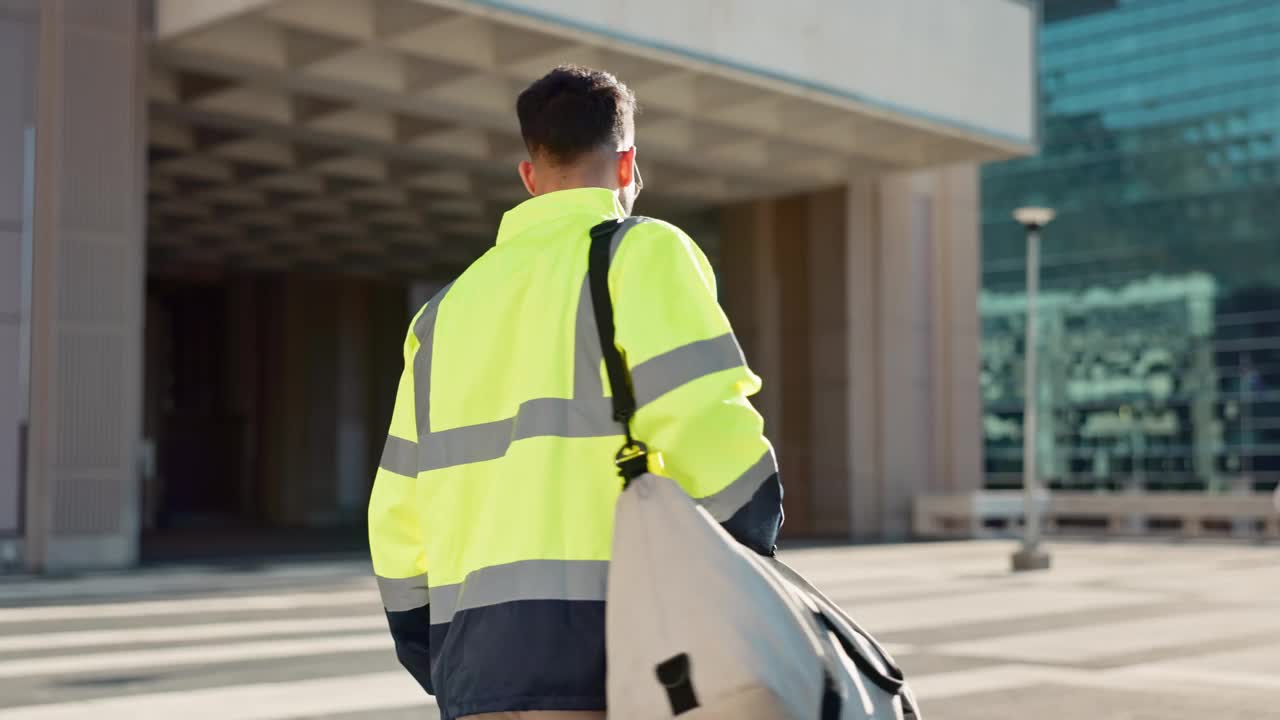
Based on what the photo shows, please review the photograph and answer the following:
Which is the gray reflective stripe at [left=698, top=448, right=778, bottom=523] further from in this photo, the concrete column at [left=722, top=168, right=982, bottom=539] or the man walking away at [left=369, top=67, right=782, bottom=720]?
the concrete column at [left=722, top=168, right=982, bottom=539]

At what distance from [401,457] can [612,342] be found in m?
0.59

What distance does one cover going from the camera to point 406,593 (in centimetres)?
277

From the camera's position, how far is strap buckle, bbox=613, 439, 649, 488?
2.26 m

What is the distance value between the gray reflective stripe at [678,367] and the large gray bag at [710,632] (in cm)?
12

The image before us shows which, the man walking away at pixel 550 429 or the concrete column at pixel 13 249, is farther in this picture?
the concrete column at pixel 13 249

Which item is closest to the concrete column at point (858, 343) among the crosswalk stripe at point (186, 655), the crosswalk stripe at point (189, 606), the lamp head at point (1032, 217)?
the lamp head at point (1032, 217)

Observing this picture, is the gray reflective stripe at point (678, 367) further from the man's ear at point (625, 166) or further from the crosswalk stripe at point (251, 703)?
the crosswalk stripe at point (251, 703)

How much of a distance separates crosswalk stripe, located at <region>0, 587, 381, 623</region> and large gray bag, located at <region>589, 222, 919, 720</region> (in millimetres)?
10424

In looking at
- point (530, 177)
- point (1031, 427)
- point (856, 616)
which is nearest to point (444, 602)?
point (530, 177)

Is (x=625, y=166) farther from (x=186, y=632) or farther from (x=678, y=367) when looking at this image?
(x=186, y=632)

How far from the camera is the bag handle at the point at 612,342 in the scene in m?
2.29

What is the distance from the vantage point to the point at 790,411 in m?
28.8

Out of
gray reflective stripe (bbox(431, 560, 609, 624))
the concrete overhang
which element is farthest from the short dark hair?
the concrete overhang

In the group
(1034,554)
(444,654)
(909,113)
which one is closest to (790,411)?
(909,113)
